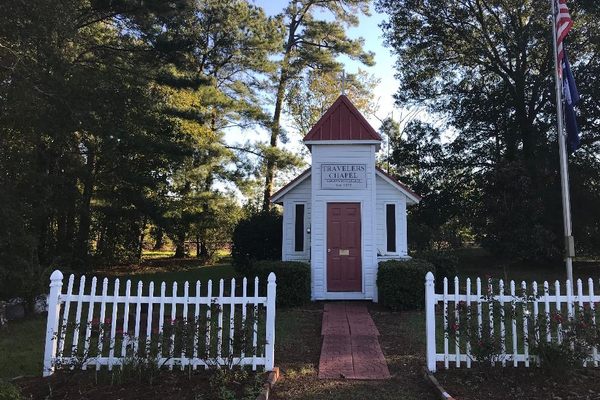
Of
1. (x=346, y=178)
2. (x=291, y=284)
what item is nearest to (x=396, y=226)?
(x=346, y=178)

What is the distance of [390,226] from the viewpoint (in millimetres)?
13938

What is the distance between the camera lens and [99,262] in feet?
76.9

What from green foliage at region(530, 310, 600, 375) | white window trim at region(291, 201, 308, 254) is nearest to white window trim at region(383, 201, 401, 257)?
white window trim at region(291, 201, 308, 254)

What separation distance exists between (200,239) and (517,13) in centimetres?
2047

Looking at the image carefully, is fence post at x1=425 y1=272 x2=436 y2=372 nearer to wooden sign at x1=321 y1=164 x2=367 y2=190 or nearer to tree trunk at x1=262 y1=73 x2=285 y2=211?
wooden sign at x1=321 y1=164 x2=367 y2=190

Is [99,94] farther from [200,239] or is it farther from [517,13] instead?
[517,13]

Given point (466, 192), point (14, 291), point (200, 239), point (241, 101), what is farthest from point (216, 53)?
point (14, 291)

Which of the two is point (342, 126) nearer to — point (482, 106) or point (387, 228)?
point (387, 228)

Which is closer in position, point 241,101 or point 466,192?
point 466,192

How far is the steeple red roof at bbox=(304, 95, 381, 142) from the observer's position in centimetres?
1245

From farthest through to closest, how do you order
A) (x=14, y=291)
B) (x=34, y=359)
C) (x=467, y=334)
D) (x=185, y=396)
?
(x=14, y=291) → (x=34, y=359) → (x=467, y=334) → (x=185, y=396)

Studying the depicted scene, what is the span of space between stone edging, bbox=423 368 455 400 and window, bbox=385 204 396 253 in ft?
25.4

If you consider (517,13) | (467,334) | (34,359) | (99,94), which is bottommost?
(34,359)

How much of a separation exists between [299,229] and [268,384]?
29.4 feet
